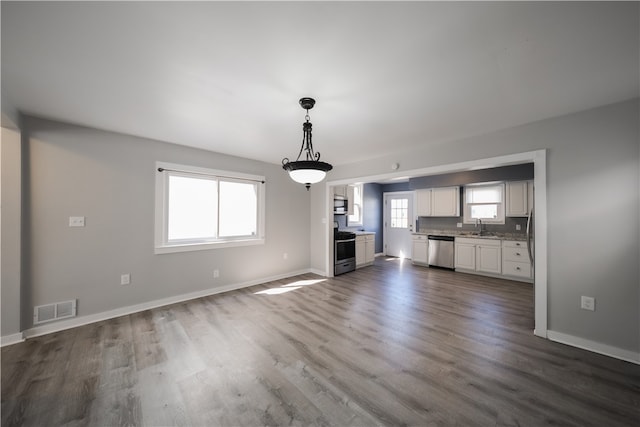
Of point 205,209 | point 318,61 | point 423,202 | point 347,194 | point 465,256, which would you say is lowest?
point 465,256

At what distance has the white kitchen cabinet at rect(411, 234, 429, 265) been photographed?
6.11 meters

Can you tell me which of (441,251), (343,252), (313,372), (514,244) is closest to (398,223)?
(441,251)

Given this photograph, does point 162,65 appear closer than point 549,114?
Yes

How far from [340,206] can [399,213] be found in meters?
2.69

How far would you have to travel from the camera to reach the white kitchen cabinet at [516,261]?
4.66 m

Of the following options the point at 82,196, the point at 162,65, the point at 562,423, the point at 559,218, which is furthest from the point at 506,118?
the point at 82,196

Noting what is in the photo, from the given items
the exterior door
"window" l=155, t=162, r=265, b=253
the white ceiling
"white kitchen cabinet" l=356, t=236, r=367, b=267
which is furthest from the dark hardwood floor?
the exterior door

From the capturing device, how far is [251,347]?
237 cm

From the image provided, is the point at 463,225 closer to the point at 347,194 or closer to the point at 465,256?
the point at 465,256

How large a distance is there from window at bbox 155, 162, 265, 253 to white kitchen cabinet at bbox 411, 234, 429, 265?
408cm

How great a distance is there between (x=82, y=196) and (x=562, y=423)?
4947 millimetres

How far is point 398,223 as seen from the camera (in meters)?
7.57

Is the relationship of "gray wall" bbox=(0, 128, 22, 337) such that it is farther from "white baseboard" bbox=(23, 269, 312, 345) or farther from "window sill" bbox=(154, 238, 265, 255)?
"window sill" bbox=(154, 238, 265, 255)

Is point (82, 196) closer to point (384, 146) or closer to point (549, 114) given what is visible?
point (384, 146)
